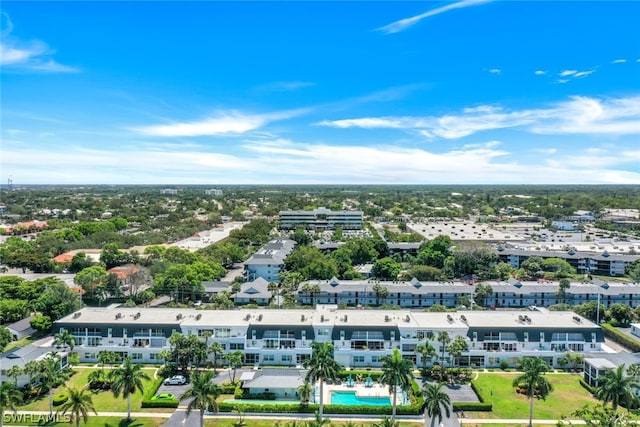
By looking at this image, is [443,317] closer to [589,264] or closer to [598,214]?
[589,264]

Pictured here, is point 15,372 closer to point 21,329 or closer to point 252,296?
point 21,329

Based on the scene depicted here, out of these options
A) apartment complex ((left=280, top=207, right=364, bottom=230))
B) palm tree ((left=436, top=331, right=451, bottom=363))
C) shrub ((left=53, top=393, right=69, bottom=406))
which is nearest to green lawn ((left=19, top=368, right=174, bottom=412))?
shrub ((left=53, top=393, right=69, bottom=406))

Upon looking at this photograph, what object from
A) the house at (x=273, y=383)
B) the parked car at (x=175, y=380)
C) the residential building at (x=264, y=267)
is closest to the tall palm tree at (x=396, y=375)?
the house at (x=273, y=383)

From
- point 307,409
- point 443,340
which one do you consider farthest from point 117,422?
point 443,340

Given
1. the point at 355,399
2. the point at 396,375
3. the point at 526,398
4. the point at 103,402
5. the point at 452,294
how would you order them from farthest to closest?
the point at 452,294, the point at 526,398, the point at 355,399, the point at 103,402, the point at 396,375

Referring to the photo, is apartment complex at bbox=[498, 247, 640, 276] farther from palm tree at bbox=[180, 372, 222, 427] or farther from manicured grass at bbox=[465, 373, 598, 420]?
palm tree at bbox=[180, 372, 222, 427]

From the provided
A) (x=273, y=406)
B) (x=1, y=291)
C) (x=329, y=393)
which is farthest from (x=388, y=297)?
(x=1, y=291)

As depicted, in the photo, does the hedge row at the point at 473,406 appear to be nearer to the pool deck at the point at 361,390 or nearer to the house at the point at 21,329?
the pool deck at the point at 361,390
